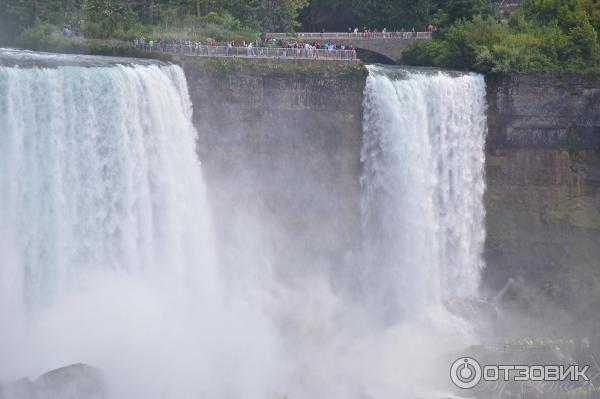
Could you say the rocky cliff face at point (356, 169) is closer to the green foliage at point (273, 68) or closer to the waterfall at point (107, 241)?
the green foliage at point (273, 68)

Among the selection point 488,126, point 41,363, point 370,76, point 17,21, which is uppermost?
point 17,21

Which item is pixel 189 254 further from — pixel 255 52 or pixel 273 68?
pixel 255 52

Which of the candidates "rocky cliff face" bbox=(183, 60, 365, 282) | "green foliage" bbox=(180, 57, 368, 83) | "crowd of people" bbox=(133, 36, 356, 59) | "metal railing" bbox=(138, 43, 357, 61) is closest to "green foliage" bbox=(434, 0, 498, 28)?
"crowd of people" bbox=(133, 36, 356, 59)

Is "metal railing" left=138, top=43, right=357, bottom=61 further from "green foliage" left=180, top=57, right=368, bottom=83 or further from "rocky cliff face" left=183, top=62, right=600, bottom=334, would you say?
"rocky cliff face" left=183, top=62, right=600, bottom=334

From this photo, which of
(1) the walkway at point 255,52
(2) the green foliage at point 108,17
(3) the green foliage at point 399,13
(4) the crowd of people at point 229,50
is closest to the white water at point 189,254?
(1) the walkway at point 255,52

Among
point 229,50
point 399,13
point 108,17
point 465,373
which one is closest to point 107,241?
point 229,50

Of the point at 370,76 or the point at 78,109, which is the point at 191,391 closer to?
the point at 78,109

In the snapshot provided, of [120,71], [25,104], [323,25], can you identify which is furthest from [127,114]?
[323,25]
